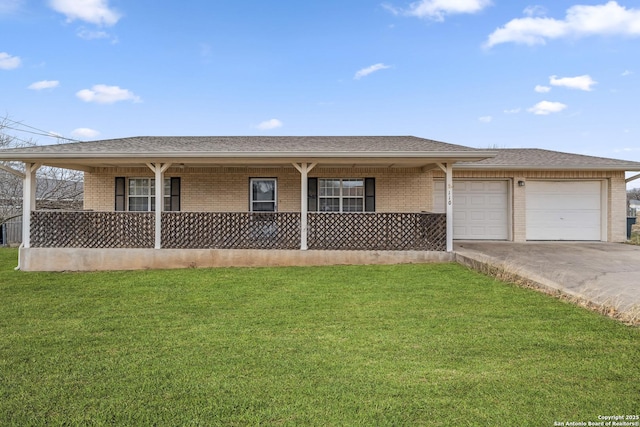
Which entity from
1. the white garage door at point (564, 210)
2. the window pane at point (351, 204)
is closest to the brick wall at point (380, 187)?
the white garage door at point (564, 210)

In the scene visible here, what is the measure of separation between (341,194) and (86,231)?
23.9 ft

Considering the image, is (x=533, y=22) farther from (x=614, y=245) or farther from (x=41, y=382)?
(x=41, y=382)

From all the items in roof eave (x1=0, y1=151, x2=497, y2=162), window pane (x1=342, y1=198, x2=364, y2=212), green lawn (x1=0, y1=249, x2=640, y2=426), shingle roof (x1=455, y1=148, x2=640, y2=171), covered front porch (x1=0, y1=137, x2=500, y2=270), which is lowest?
green lawn (x1=0, y1=249, x2=640, y2=426)

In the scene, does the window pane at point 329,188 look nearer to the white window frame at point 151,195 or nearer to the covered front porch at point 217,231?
the covered front porch at point 217,231

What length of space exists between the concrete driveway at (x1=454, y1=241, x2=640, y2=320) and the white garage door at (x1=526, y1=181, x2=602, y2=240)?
1.85ft

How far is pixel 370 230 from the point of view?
9.98 metres

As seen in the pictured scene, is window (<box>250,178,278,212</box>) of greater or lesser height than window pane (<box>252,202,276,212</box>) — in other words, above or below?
above

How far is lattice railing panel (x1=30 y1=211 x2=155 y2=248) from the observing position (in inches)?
391

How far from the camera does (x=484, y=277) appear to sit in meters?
7.48

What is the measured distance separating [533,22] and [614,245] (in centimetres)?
857

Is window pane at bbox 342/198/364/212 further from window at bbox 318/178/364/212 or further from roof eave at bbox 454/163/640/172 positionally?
roof eave at bbox 454/163/640/172

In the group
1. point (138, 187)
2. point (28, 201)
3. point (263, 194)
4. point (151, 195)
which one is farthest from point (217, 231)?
point (28, 201)

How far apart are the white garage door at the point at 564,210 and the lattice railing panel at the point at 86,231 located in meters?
11.7

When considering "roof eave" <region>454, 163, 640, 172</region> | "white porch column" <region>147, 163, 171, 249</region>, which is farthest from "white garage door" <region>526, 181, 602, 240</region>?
"white porch column" <region>147, 163, 171, 249</region>
